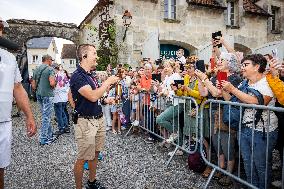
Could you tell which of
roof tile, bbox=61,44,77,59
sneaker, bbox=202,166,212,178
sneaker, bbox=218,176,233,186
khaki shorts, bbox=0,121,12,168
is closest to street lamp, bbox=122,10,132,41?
sneaker, bbox=202,166,212,178

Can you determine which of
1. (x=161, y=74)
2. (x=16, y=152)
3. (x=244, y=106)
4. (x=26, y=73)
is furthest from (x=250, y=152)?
(x=26, y=73)

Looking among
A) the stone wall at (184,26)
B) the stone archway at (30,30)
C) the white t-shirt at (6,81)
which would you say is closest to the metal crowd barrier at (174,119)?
the white t-shirt at (6,81)

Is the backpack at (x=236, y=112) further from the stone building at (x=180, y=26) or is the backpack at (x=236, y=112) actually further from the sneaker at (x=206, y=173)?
the stone building at (x=180, y=26)

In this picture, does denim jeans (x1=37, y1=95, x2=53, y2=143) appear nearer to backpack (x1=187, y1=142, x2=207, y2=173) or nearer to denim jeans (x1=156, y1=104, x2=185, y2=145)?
denim jeans (x1=156, y1=104, x2=185, y2=145)

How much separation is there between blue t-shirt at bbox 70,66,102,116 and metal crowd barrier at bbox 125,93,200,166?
175 cm

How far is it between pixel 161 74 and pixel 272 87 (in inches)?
164

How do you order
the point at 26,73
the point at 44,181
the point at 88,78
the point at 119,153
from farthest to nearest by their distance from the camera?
the point at 26,73 < the point at 119,153 < the point at 44,181 < the point at 88,78

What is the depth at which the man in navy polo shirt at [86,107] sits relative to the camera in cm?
354

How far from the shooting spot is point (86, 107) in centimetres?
370

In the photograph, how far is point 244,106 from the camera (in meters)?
3.34

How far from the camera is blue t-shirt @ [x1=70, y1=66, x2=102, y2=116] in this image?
3605mm

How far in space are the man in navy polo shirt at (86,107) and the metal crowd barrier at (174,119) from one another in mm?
1701

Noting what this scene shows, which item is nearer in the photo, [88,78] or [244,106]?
[244,106]

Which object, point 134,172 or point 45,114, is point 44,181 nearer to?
point 134,172
